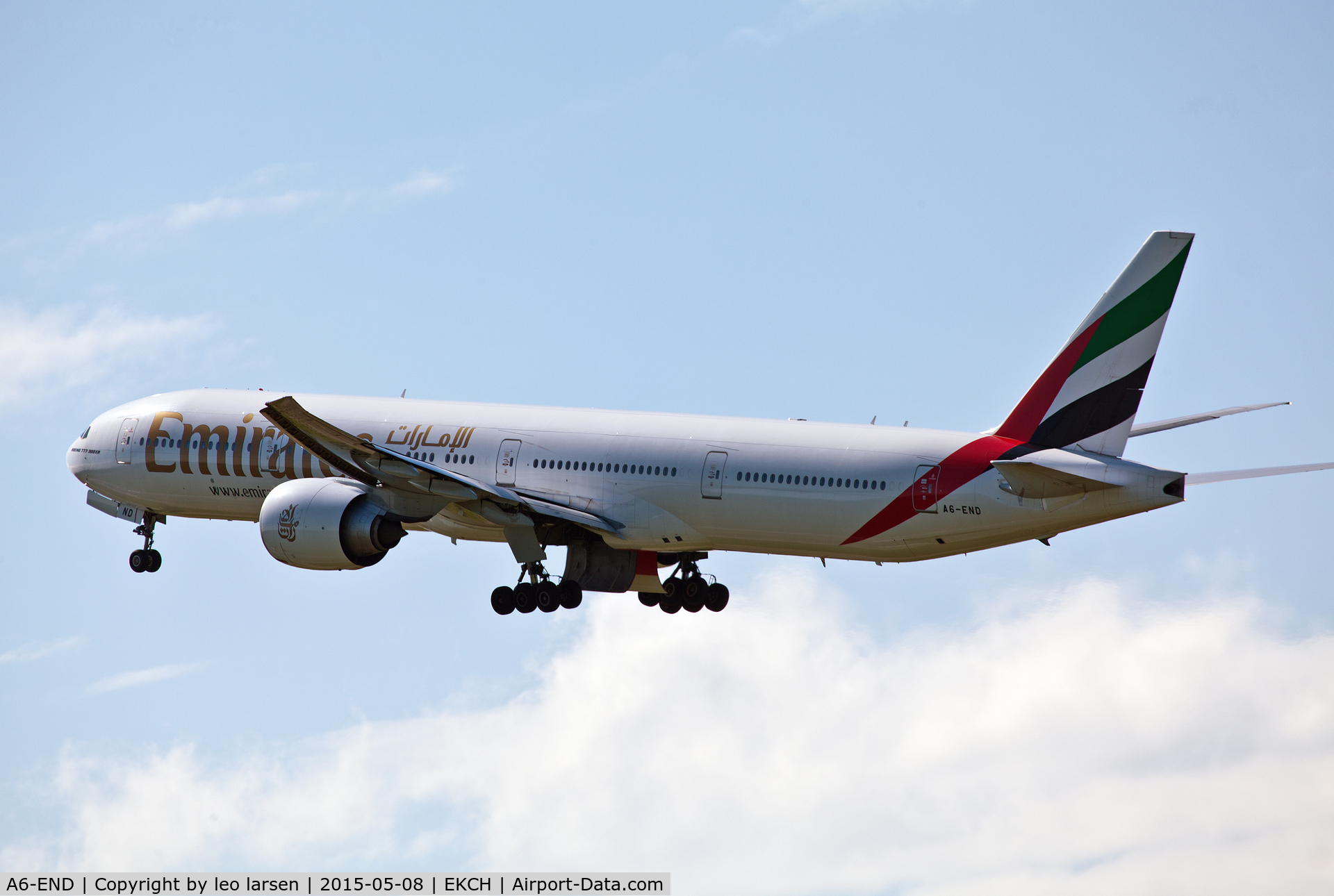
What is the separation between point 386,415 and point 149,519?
7.74 metres

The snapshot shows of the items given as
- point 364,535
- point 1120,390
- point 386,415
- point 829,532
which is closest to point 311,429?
point 364,535

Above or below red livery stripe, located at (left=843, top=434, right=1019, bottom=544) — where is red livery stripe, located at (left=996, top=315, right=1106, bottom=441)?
above

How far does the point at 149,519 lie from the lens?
43.4 metres

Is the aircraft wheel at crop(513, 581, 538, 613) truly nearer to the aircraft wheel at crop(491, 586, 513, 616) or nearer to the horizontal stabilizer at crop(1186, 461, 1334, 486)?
the aircraft wheel at crop(491, 586, 513, 616)

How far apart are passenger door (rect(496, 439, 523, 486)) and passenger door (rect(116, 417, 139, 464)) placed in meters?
9.93

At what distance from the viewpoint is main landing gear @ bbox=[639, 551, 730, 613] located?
136ft

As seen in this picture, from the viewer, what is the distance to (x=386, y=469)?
35938 mm

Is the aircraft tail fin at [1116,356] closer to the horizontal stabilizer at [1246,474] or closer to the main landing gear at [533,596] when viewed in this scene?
the horizontal stabilizer at [1246,474]

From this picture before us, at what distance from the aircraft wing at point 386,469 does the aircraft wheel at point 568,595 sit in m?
1.99

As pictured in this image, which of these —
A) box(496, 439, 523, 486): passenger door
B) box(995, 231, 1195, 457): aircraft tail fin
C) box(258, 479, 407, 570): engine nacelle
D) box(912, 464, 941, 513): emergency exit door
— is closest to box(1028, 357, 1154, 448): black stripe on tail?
box(995, 231, 1195, 457): aircraft tail fin

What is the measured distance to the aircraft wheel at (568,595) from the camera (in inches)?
1529

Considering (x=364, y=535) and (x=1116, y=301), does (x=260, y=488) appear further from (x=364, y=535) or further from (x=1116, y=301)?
(x=1116, y=301)

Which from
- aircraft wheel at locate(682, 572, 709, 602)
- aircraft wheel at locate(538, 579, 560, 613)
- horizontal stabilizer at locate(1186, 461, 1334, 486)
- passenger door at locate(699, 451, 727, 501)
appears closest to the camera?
horizontal stabilizer at locate(1186, 461, 1334, 486)

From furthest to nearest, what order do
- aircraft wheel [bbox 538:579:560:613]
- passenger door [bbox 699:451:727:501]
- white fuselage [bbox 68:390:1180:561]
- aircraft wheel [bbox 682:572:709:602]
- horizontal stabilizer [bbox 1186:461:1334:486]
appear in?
aircraft wheel [bbox 682:572:709:602] < aircraft wheel [bbox 538:579:560:613] < passenger door [bbox 699:451:727:501] < white fuselage [bbox 68:390:1180:561] < horizontal stabilizer [bbox 1186:461:1334:486]
